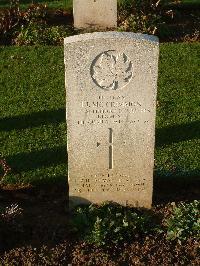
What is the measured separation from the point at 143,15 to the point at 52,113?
376 centimetres

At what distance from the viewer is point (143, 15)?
36.8 feet

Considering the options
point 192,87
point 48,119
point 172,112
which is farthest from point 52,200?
point 192,87

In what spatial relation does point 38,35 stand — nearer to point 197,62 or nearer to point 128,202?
point 197,62

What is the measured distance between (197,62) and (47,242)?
212 inches

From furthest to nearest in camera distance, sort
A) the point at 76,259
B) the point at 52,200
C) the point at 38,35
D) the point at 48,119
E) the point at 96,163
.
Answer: the point at 38,35 < the point at 48,119 < the point at 52,200 < the point at 96,163 < the point at 76,259

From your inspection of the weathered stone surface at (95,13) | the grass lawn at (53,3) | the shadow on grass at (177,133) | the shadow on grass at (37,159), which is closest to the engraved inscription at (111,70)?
the shadow on grass at (37,159)

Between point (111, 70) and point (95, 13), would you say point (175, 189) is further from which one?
point (95, 13)

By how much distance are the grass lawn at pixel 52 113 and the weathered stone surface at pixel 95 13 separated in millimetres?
973

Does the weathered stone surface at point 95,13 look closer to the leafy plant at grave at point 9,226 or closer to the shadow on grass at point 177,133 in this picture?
the shadow on grass at point 177,133

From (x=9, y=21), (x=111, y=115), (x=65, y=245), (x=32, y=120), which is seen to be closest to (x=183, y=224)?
(x=65, y=245)

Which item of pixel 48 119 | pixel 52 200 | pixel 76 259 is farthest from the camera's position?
pixel 48 119

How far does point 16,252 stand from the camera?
5605mm

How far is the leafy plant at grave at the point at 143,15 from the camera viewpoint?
36.0 ft

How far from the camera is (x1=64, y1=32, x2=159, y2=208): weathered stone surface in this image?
5.36 metres
